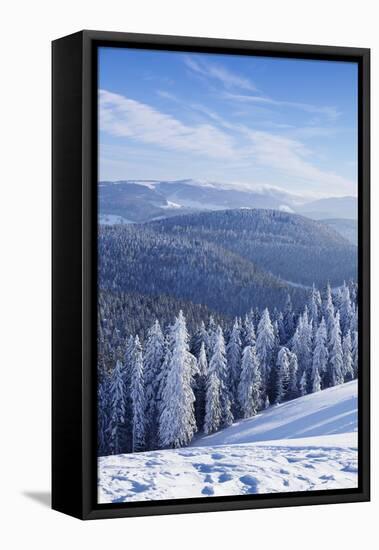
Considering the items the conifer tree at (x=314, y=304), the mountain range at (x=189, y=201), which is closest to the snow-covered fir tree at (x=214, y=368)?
the conifer tree at (x=314, y=304)

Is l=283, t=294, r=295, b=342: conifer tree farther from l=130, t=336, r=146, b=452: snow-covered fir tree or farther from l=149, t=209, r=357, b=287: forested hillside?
l=130, t=336, r=146, b=452: snow-covered fir tree

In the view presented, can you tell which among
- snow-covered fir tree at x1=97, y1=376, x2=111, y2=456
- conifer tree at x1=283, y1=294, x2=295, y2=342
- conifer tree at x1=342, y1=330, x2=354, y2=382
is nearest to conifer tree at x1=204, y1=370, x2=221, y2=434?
conifer tree at x1=283, y1=294, x2=295, y2=342

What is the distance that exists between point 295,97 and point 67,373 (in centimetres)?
253

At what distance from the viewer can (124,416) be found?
11.4 m

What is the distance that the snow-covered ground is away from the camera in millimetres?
11367

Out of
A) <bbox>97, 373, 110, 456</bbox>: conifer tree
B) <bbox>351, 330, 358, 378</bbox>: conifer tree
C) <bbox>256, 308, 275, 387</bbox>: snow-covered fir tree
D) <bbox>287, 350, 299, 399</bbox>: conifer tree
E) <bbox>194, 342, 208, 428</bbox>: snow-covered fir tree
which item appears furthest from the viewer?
<bbox>351, 330, 358, 378</bbox>: conifer tree

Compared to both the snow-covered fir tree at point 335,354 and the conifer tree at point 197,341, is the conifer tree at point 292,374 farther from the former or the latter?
the conifer tree at point 197,341

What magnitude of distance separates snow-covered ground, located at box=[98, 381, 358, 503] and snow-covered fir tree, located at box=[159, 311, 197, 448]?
10cm

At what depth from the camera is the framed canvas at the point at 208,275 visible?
1129 cm

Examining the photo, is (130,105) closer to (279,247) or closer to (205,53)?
(205,53)

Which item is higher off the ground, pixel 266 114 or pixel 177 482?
pixel 266 114

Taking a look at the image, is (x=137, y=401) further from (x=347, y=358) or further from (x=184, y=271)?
(x=347, y=358)

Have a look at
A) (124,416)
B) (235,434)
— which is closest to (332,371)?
(235,434)

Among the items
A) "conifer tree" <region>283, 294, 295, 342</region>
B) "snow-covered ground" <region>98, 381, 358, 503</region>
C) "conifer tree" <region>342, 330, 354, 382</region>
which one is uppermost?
"conifer tree" <region>283, 294, 295, 342</region>
